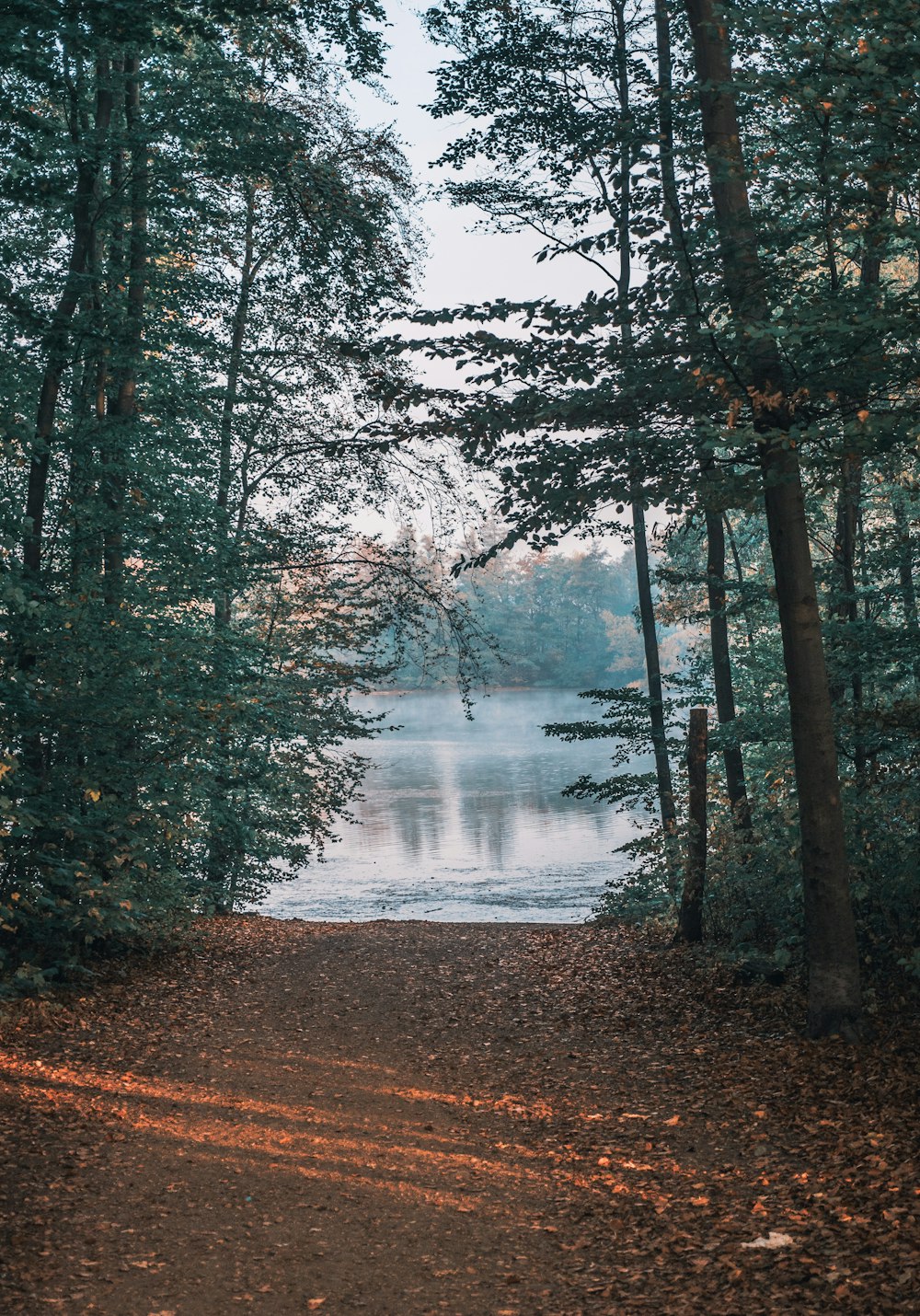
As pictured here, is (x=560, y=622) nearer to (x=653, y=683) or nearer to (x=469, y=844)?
(x=469, y=844)

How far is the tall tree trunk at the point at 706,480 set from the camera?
6.17 m

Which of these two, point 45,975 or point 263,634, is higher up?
point 263,634

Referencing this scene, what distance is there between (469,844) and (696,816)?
1601cm

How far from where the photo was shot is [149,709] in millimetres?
7539

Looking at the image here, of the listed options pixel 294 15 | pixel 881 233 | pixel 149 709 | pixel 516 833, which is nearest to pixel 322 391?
pixel 294 15

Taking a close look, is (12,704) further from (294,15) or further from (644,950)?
(294,15)

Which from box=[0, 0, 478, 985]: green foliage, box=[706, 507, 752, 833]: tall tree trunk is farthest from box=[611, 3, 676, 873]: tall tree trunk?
box=[0, 0, 478, 985]: green foliage

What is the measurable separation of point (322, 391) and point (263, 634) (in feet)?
11.1

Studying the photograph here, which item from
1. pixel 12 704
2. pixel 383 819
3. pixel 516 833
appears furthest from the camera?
pixel 383 819

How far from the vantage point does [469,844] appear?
24344mm

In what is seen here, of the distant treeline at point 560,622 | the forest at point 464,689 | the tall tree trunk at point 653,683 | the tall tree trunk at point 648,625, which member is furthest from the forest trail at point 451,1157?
the distant treeline at point 560,622

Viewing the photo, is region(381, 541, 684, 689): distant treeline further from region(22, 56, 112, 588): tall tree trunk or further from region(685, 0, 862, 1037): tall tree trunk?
region(685, 0, 862, 1037): tall tree trunk

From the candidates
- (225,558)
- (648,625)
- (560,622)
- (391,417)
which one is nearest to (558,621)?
(560,622)

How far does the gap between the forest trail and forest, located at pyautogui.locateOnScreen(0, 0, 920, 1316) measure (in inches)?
1.1
